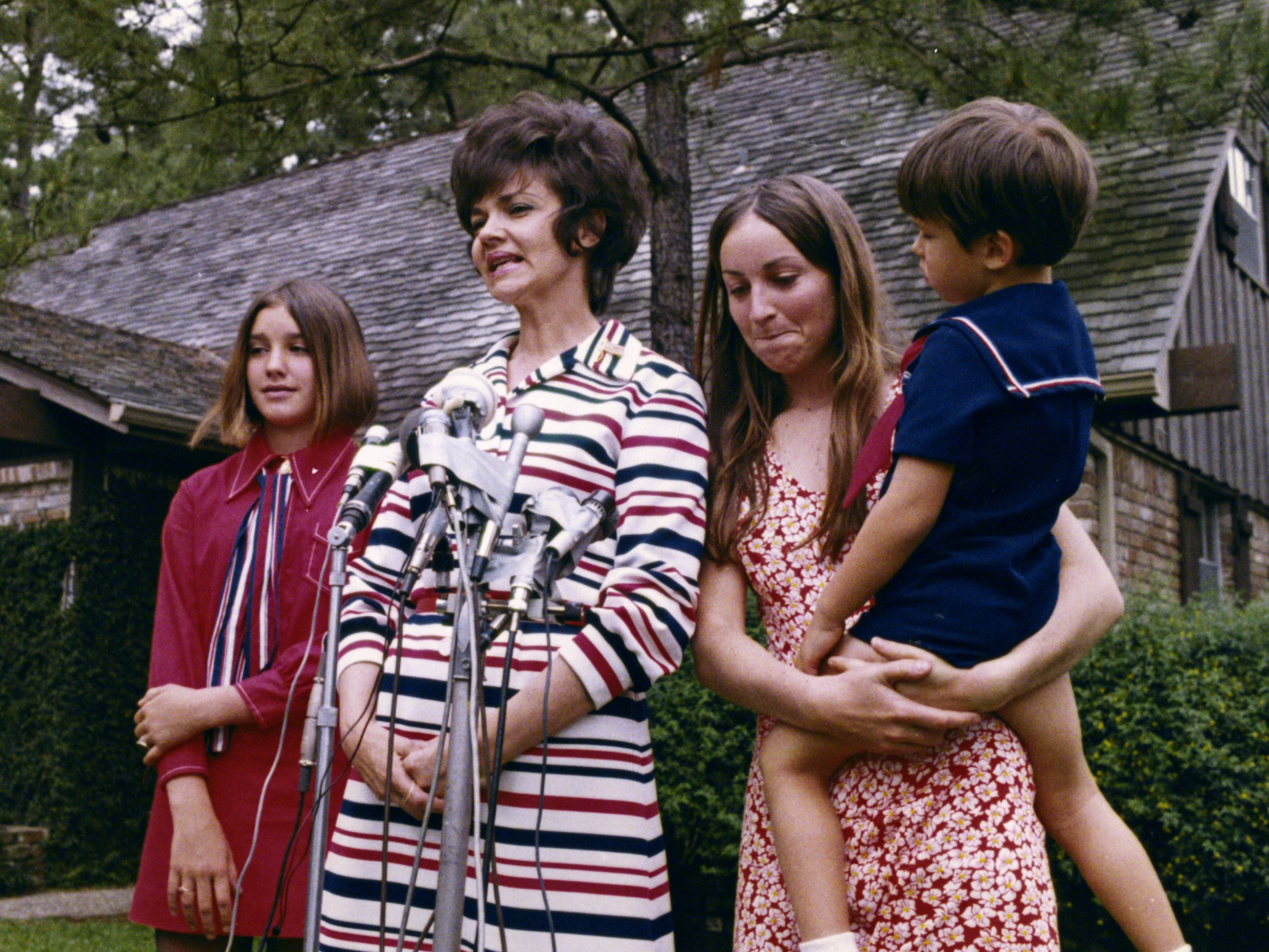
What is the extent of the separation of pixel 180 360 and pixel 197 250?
16.8ft

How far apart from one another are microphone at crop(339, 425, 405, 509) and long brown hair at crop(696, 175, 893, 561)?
55cm

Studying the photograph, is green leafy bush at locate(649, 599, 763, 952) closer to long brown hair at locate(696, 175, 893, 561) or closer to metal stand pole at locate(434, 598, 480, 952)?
long brown hair at locate(696, 175, 893, 561)

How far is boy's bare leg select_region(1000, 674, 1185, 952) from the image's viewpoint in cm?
183

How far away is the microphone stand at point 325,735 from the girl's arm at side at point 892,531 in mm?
666

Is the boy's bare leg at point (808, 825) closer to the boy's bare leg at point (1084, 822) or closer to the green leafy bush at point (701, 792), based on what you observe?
the boy's bare leg at point (1084, 822)

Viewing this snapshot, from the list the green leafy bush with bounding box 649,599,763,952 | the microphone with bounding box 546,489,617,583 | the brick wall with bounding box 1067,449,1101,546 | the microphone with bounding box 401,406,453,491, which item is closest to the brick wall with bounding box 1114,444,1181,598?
the brick wall with bounding box 1067,449,1101,546

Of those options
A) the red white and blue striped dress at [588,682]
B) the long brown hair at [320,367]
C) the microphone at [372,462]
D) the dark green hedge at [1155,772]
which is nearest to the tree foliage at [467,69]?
the dark green hedge at [1155,772]

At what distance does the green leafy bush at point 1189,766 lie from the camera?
5094 millimetres

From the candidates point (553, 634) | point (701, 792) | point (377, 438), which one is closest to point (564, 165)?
point (377, 438)

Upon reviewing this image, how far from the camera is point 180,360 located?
1081 cm

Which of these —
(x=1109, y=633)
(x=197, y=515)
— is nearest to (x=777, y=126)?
(x=1109, y=633)

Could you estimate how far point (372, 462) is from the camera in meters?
1.74

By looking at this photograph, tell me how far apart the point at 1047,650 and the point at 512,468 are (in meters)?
0.77

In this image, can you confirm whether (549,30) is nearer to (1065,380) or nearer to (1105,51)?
(1105,51)
